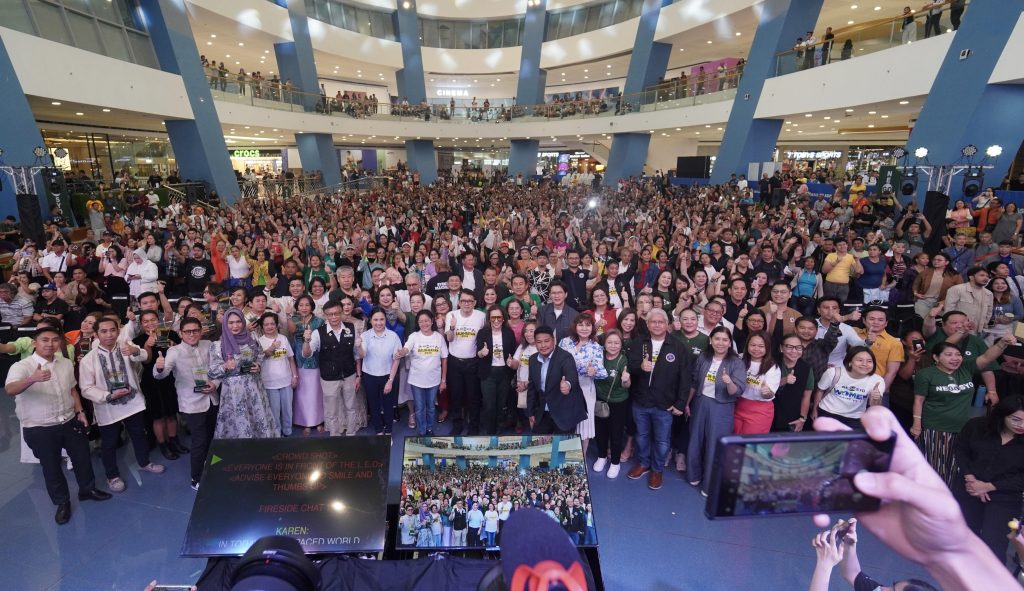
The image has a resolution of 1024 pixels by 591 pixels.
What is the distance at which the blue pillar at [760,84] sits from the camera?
15258 millimetres

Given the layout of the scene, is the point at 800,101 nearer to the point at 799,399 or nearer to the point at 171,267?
the point at 799,399

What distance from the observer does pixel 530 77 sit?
95.8 ft

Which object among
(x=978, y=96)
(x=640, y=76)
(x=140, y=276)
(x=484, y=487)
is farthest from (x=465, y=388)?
(x=640, y=76)

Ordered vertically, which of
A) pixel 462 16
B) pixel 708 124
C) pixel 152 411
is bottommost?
pixel 152 411

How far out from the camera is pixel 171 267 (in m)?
8.04

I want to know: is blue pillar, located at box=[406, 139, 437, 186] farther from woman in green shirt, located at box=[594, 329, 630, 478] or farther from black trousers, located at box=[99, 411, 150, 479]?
woman in green shirt, located at box=[594, 329, 630, 478]

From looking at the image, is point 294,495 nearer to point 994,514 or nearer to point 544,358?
point 544,358

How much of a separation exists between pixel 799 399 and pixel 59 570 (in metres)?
5.79

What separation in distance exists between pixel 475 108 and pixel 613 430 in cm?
2697

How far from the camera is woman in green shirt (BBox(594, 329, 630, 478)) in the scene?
13.9ft

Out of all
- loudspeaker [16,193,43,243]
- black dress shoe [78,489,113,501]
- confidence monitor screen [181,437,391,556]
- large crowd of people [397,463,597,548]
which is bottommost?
black dress shoe [78,489,113,501]

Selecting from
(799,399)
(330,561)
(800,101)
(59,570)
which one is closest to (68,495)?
(59,570)

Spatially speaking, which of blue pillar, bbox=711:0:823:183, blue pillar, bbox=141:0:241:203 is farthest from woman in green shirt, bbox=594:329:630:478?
blue pillar, bbox=141:0:241:203

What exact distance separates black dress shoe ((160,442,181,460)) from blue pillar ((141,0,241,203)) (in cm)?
1480
